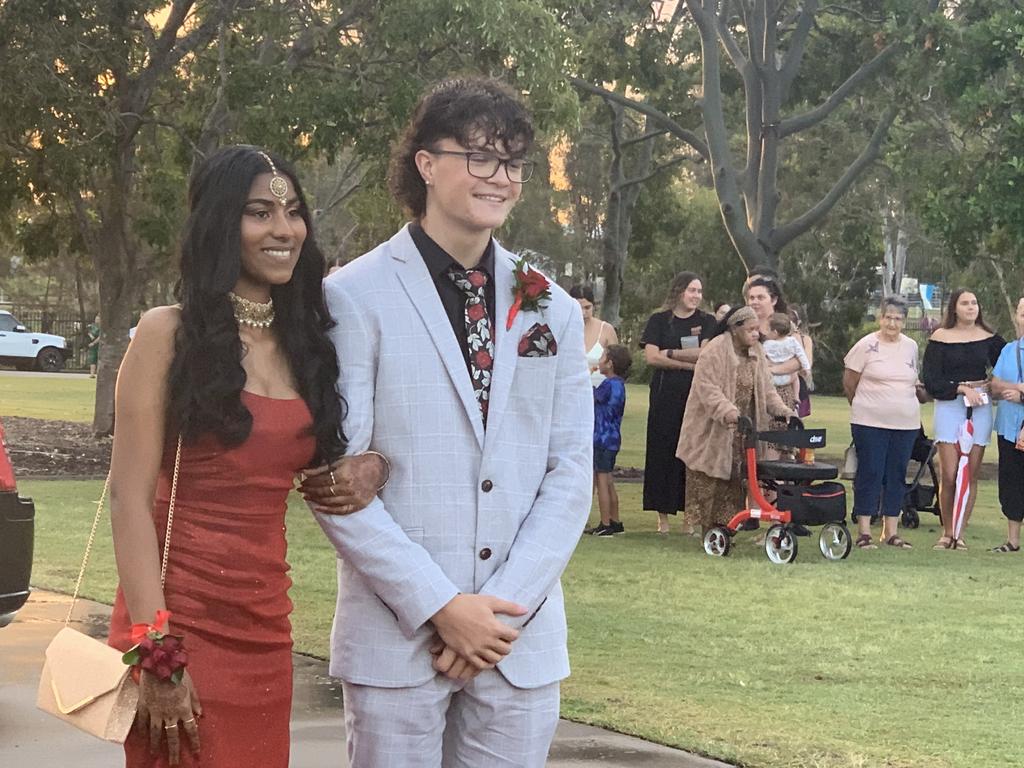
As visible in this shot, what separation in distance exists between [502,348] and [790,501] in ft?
30.3

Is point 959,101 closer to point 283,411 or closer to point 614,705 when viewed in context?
point 614,705

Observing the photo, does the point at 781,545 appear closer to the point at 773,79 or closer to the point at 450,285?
the point at 450,285

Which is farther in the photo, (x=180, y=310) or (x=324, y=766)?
(x=324, y=766)

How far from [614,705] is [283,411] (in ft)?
13.8

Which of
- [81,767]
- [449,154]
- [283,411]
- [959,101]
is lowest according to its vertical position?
[81,767]

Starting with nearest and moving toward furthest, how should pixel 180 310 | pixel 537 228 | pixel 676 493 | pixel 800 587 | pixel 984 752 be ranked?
1. pixel 180 310
2. pixel 984 752
3. pixel 800 587
4. pixel 676 493
5. pixel 537 228

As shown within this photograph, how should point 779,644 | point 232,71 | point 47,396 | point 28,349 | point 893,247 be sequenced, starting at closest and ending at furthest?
point 779,644
point 232,71
point 47,396
point 28,349
point 893,247

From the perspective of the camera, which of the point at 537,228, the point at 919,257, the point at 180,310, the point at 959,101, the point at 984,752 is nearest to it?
the point at 180,310

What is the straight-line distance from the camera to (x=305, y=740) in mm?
6586

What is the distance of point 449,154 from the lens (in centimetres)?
372

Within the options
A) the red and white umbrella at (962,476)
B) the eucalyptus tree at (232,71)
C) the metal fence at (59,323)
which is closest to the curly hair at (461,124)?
the red and white umbrella at (962,476)

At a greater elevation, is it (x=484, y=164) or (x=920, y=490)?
(x=484, y=164)

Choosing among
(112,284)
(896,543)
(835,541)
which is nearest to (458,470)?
(835,541)

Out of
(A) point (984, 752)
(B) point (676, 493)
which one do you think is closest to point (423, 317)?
(A) point (984, 752)
